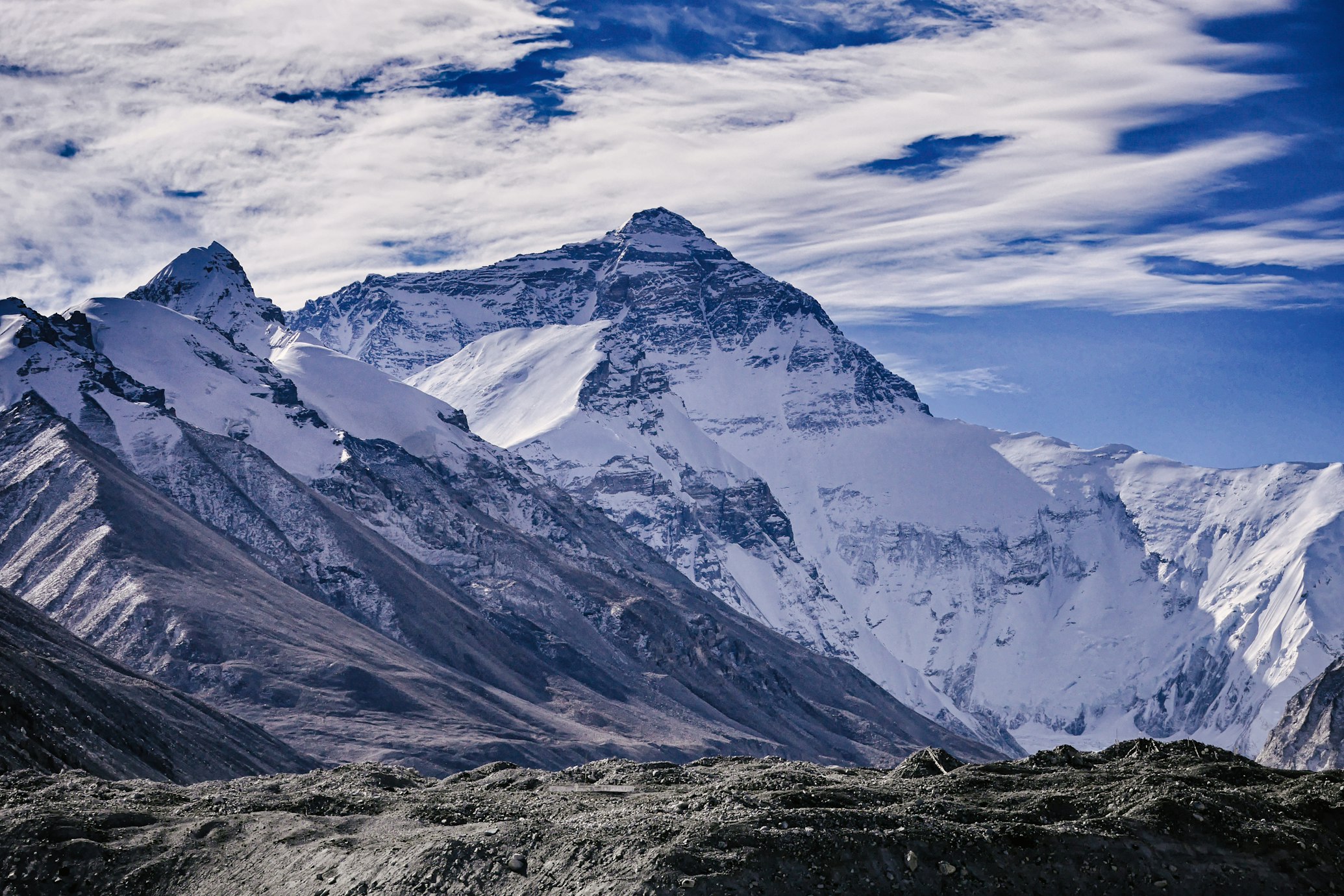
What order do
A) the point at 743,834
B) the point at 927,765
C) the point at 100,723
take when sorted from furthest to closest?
1. the point at 100,723
2. the point at 927,765
3. the point at 743,834

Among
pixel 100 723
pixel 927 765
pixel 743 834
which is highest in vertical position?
pixel 743 834

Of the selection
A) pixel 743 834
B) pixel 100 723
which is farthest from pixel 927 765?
pixel 100 723

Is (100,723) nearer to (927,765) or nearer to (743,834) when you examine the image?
(927,765)

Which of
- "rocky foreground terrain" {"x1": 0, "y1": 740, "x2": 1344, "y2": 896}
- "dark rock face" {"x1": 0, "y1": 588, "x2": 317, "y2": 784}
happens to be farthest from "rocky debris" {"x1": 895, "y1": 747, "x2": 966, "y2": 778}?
"dark rock face" {"x1": 0, "y1": 588, "x2": 317, "y2": 784}

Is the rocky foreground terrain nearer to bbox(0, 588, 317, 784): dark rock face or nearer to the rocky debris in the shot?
the rocky debris

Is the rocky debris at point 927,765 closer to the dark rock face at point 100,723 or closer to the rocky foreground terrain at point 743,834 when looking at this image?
the rocky foreground terrain at point 743,834
